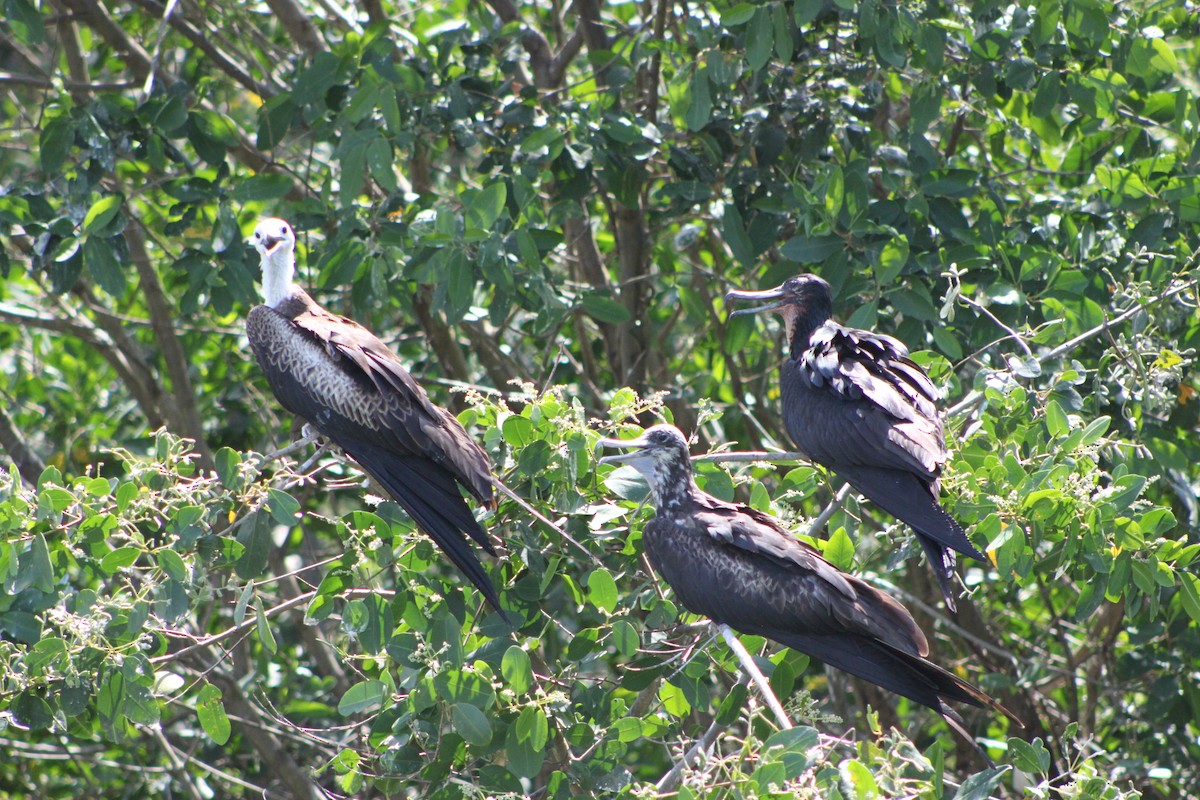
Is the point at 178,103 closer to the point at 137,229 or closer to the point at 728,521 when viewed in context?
the point at 137,229

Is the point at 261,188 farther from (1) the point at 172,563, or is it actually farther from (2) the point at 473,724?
(2) the point at 473,724

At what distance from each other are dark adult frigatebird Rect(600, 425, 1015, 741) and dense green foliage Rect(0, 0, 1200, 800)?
12cm

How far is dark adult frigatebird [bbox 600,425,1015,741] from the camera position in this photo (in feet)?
13.2

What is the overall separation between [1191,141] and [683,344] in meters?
3.12

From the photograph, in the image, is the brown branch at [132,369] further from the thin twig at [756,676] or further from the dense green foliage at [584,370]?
the thin twig at [756,676]

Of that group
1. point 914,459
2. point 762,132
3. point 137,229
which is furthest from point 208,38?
point 914,459

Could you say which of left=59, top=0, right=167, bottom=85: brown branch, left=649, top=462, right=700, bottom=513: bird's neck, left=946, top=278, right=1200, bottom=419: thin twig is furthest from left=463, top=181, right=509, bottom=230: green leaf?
left=59, top=0, right=167, bottom=85: brown branch

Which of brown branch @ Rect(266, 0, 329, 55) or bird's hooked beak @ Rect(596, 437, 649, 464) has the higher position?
brown branch @ Rect(266, 0, 329, 55)

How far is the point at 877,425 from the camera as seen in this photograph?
4.42m

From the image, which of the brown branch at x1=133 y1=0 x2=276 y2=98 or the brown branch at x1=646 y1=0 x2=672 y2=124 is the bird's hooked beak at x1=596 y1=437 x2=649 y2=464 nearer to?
the brown branch at x1=646 y1=0 x2=672 y2=124

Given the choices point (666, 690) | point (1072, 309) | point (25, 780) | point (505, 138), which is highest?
point (505, 138)

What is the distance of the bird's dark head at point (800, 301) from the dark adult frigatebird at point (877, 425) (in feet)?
0.65

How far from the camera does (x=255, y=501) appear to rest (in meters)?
4.30

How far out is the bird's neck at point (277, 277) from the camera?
5168 mm
